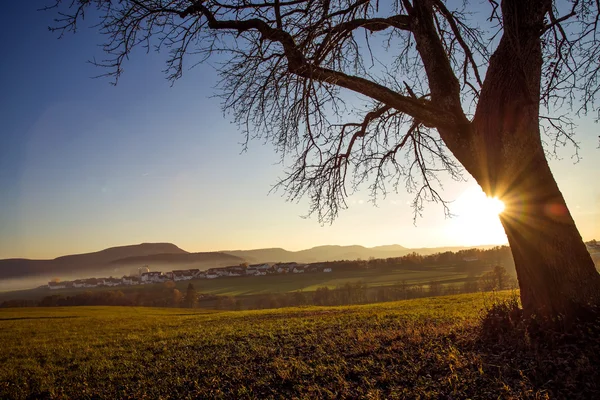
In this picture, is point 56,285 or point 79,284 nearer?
point 79,284

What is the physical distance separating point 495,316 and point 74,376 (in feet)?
29.2

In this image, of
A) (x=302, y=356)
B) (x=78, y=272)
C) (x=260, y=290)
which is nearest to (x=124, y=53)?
(x=302, y=356)

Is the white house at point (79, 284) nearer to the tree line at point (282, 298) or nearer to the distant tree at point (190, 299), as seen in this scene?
the tree line at point (282, 298)

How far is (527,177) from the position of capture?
17.6ft

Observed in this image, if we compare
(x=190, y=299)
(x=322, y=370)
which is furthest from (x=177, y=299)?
(x=322, y=370)

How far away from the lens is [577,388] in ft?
11.5

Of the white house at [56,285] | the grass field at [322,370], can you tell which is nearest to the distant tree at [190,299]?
the grass field at [322,370]

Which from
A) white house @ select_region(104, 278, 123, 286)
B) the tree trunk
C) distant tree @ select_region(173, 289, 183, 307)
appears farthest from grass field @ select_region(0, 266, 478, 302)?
the tree trunk

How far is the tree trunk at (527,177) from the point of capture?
495 centimetres

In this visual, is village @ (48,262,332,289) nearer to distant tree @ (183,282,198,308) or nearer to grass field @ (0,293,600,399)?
distant tree @ (183,282,198,308)

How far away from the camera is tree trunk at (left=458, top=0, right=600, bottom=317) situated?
4947mm

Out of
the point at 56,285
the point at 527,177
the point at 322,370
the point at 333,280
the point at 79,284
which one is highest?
the point at 527,177

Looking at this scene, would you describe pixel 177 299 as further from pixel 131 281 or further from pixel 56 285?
pixel 56 285

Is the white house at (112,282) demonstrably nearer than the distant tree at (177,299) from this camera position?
No
